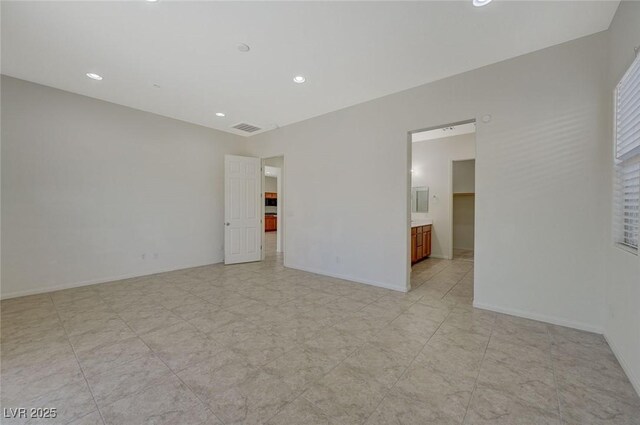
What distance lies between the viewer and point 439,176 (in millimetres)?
6316

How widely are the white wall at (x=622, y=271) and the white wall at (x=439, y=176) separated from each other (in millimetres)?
3650

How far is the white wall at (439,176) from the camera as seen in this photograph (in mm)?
6043

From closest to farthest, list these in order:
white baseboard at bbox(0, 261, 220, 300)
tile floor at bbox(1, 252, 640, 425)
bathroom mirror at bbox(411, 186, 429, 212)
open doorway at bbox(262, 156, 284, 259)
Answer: tile floor at bbox(1, 252, 640, 425) → white baseboard at bbox(0, 261, 220, 300) → bathroom mirror at bbox(411, 186, 429, 212) → open doorway at bbox(262, 156, 284, 259)

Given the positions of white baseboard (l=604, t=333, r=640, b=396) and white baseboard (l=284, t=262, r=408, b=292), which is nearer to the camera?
white baseboard (l=604, t=333, r=640, b=396)

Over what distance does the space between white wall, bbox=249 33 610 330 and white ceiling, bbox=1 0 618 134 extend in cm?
27

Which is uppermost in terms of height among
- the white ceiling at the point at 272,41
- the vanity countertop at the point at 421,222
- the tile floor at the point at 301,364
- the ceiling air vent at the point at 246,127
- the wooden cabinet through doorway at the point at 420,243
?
the ceiling air vent at the point at 246,127

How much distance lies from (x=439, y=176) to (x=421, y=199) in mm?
745

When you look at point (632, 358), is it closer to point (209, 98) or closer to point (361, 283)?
point (361, 283)

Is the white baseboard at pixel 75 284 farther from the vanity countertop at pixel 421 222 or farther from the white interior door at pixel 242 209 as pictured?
the vanity countertop at pixel 421 222

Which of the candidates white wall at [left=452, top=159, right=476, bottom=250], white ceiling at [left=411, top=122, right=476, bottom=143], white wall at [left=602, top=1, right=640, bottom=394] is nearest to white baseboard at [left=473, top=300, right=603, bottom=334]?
white wall at [left=602, top=1, right=640, bottom=394]

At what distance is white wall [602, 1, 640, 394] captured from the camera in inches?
71.1

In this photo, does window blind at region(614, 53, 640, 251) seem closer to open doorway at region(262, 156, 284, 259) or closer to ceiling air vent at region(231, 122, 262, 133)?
A: ceiling air vent at region(231, 122, 262, 133)

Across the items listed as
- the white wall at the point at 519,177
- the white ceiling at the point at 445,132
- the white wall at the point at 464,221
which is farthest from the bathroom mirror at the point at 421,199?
the white wall at the point at 519,177

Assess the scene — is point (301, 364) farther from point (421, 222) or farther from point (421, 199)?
point (421, 199)
